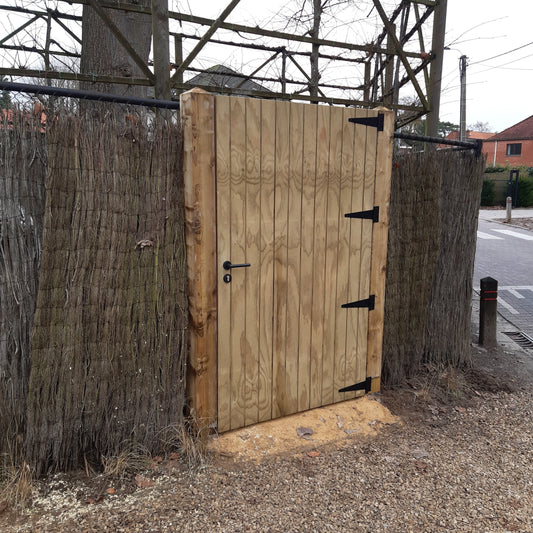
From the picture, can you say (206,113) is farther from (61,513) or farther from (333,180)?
(61,513)

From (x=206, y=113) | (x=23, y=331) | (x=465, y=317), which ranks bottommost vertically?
(x=465, y=317)

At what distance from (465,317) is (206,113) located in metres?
3.21

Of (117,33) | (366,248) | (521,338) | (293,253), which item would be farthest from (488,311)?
(117,33)

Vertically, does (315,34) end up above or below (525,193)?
above

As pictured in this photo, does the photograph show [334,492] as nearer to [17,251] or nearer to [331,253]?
[331,253]

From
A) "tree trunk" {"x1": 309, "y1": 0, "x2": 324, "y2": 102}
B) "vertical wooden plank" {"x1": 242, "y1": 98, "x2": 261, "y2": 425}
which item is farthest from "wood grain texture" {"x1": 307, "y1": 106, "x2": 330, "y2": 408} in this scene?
"tree trunk" {"x1": 309, "y1": 0, "x2": 324, "y2": 102}

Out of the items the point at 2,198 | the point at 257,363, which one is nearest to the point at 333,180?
the point at 257,363

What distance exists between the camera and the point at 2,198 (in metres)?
2.31

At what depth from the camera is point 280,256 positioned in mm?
2982

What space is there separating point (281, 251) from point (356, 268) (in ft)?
2.24

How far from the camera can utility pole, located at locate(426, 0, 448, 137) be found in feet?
19.3

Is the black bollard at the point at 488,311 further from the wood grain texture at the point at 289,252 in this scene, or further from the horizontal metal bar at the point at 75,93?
the horizontal metal bar at the point at 75,93

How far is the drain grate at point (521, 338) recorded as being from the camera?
5.08 m

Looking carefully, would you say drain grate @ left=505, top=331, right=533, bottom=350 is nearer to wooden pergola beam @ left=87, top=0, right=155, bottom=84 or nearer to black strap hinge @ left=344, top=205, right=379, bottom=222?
black strap hinge @ left=344, top=205, right=379, bottom=222
